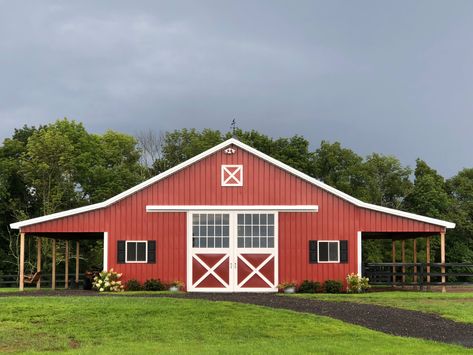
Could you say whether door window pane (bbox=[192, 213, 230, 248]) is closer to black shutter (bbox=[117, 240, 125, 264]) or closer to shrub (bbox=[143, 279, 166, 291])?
shrub (bbox=[143, 279, 166, 291])

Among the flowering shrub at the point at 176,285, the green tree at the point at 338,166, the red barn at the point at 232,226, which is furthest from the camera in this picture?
the green tree at the point at 338,166

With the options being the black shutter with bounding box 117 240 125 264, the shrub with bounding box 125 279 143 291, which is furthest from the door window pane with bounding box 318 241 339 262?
the black shutter with bounding box 117 240 125 264

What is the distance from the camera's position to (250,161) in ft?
79.0

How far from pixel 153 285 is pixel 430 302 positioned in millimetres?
9299

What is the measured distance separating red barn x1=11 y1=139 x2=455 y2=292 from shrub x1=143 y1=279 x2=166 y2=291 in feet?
1.26

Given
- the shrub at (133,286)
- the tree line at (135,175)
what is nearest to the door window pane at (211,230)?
the shrub at (133,286)

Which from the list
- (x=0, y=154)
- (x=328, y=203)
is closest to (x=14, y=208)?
(x=0, y=154)

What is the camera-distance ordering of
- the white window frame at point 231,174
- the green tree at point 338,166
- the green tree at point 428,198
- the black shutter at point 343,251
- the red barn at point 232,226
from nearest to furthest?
the red barn at point 232,226 → the black shutter at point 343,251 → the white window frame at point 231,174 → the green tree at point 428,198 → the green tree at point 338,166

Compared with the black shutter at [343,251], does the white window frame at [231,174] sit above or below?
above

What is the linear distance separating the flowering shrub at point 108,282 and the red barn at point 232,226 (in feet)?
1.10

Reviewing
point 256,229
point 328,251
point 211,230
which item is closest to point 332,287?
point 328,251

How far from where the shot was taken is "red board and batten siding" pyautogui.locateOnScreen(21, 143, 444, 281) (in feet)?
77.5

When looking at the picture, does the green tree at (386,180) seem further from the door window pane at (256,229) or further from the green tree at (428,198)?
the door window pane at (256,229)

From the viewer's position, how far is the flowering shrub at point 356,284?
2317cm
